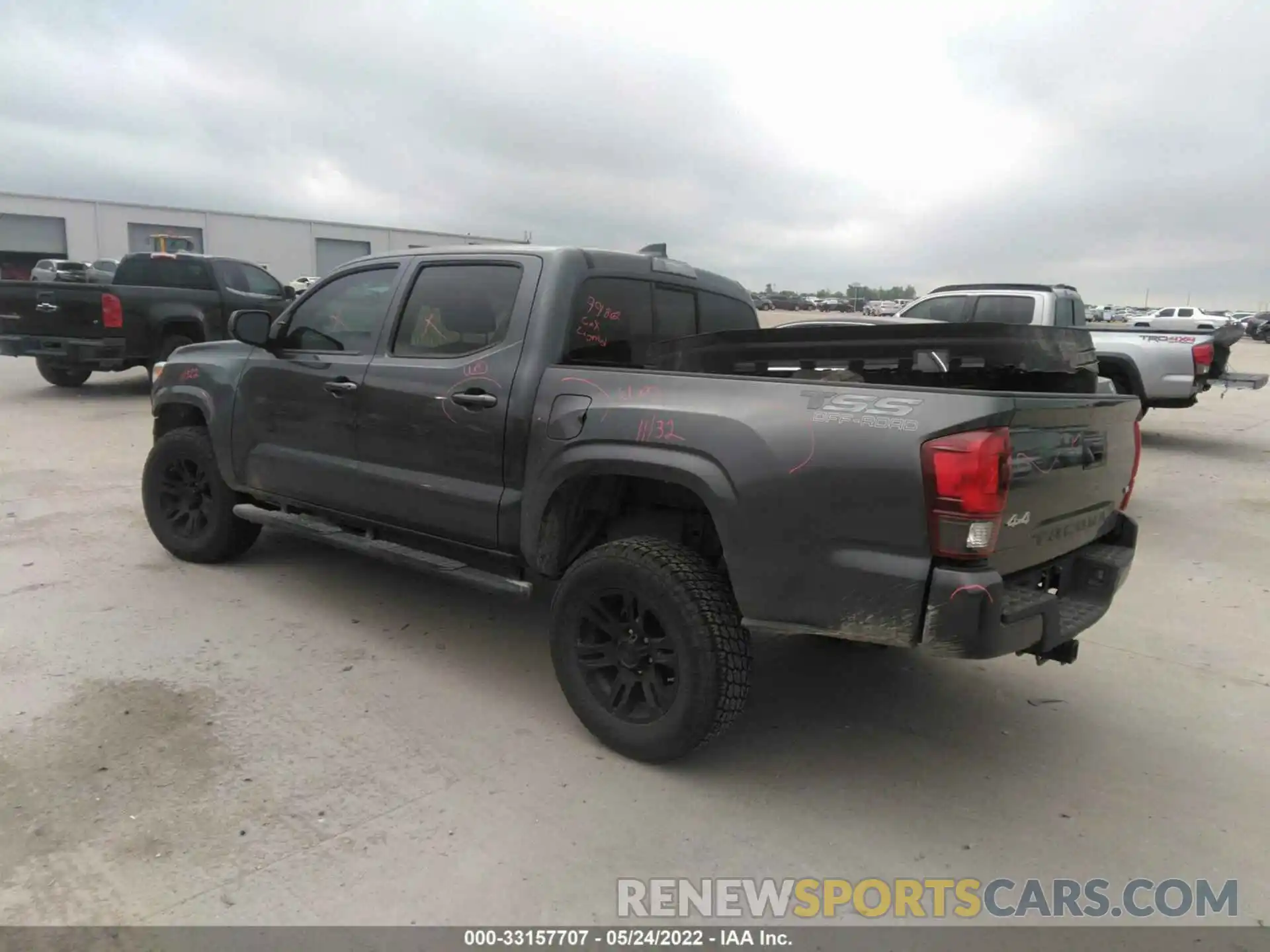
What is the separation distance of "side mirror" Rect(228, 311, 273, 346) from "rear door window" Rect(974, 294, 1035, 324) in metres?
7.68

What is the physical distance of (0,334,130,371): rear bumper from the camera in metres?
11.4

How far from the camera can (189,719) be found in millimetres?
3473

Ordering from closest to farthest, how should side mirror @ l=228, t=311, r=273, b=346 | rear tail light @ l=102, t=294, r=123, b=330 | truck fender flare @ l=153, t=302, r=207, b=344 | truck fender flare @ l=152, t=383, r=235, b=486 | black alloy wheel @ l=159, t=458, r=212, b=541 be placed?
1. side mirror @ l=228, t=311, r=273, b=346
2. truck fender flare @ l=152, t=383, r=235, b=486
3. black alloy wheel @ l=159, t=458, r=212, b=541
4. rear tail light @ l=102, t=294, r=123, b=330
5. truck fender flare @ l=153, t=302, r=207, b=344

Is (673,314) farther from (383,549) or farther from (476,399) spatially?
(383,549)

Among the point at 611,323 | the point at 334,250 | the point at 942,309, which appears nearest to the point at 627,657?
the point at 611,323

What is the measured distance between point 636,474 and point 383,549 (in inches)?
63.8

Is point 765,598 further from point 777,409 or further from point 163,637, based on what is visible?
point 163,637

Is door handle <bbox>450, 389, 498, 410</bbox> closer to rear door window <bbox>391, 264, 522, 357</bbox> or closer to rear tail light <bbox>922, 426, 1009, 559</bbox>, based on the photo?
rear door window <bbox>391, 264, 522, 357</bbox>

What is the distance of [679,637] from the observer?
119 inches

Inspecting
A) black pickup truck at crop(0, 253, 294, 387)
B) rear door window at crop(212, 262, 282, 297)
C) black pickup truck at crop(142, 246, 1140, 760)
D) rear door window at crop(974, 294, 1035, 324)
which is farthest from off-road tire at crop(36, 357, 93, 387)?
rear door window at crop(974, 294, 1035, 324)

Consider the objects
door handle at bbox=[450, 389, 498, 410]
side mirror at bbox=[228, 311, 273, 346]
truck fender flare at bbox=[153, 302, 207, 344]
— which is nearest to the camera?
door handle at bbox=[450, 389, 498, 410]

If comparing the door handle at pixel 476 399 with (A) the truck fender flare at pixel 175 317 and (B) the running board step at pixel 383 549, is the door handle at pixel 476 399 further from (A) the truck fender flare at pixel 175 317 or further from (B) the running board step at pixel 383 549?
(A) the truck fender flare at pixel 175 317

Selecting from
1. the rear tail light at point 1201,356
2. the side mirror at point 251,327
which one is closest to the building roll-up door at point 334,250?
the rear tail light at point 1201,356

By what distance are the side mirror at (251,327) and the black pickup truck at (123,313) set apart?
21.1ft
